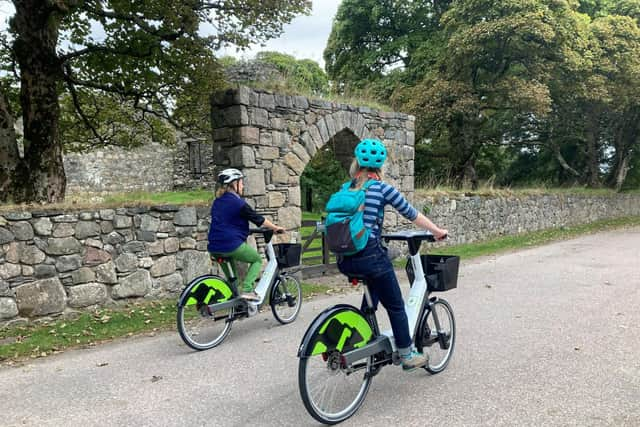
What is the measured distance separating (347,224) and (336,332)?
29.2 inches

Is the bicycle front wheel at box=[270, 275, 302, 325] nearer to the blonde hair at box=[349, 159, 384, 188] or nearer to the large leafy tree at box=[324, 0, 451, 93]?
the blonde hair at box=[349, 159, 384, 188]

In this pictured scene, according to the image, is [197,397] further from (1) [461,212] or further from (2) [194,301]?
(1) [461,212]

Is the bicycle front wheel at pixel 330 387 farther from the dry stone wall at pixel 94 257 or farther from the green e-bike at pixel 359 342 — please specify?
the dry stone wall at pixel 94 257

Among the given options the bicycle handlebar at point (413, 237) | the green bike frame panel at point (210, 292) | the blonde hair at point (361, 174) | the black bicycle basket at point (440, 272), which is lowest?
the green bike frame panel at point (210, 292)

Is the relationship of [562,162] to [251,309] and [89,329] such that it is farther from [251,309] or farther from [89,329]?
[89,329]

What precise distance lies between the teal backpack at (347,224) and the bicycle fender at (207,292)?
2.17m

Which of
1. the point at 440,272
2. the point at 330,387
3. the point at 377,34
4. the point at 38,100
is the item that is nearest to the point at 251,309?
the point at 330,387

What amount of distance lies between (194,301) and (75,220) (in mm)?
2296

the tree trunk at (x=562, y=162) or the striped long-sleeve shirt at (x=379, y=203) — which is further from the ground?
the tree trunk at (x=562, y=162)

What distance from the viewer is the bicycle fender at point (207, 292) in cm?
504

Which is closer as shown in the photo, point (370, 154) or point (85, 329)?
point (370, 154)

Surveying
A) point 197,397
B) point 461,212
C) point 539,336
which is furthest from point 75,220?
point 461,212

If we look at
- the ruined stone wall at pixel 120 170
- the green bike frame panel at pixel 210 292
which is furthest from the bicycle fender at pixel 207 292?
the ruined stone wall at pixel 120 170

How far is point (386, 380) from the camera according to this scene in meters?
4.12
